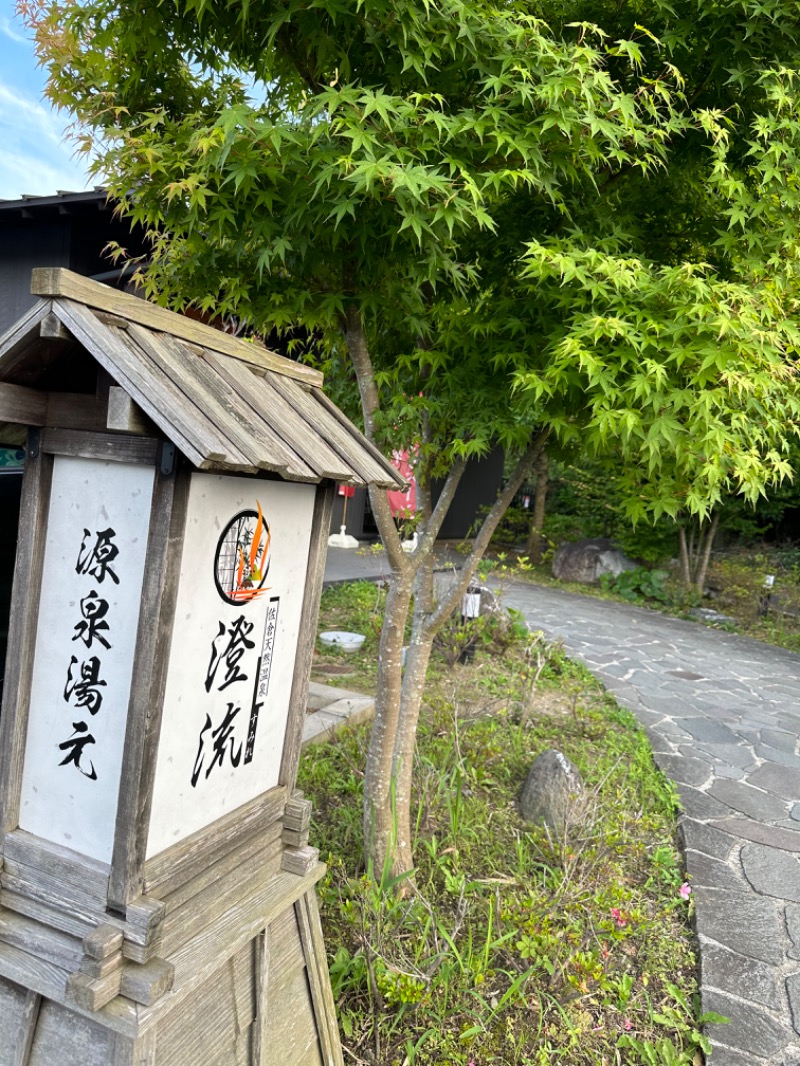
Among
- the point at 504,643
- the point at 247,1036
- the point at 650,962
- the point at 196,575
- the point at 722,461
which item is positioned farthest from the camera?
the point at 504,643

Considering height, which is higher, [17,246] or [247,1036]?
[17,246]

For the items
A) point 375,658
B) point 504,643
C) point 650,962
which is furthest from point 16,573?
point 504,643

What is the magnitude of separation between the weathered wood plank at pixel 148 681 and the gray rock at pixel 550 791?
3.20 meters

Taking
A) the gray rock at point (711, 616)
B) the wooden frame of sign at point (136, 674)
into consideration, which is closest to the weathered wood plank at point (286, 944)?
the wooden frame of sign at point (136, 674)

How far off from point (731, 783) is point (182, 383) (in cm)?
627

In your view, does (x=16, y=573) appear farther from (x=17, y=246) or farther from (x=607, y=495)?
(x=607, y=495)

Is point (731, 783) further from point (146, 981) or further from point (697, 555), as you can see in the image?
point (697, 555)

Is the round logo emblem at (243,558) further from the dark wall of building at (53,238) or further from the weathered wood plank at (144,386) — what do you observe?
the dark wall of building at (53,238)

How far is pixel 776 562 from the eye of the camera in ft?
50.9

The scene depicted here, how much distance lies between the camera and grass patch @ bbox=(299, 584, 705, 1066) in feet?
9.70

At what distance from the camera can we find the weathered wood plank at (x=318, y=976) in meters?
2.54

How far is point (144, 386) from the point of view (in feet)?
5.28

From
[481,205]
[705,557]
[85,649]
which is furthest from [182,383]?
[705,557]

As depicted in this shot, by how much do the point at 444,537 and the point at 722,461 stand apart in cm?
1807
